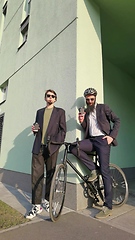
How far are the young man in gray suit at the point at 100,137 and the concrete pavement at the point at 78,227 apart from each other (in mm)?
167

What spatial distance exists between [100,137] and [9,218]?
1.53 meters

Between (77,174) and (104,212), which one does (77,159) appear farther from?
(104,212)

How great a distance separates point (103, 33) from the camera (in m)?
3.92

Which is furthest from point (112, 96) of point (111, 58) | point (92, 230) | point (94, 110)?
point (92, 230)

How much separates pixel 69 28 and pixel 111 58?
6.92 feet

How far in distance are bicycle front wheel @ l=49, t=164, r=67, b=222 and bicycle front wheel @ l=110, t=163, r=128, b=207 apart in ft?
2.29

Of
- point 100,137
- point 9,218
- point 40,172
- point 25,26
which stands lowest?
point 9,218

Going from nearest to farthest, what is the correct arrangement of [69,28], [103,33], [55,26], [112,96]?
[69,28]
[55,26]
[103,33]
[112,96]

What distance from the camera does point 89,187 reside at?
7.32ft

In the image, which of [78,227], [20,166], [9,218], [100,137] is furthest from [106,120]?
[20,166]

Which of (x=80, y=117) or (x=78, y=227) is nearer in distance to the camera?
(x=78, y=227)

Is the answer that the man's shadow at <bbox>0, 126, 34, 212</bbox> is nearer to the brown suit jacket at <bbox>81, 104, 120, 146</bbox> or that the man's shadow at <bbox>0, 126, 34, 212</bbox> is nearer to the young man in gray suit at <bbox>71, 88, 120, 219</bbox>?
the young man in gray suit at <bbox>71, 88, 120, 219</bbox>

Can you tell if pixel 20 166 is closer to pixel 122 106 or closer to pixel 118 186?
pixel 118 186

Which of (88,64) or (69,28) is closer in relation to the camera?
(88,64)
